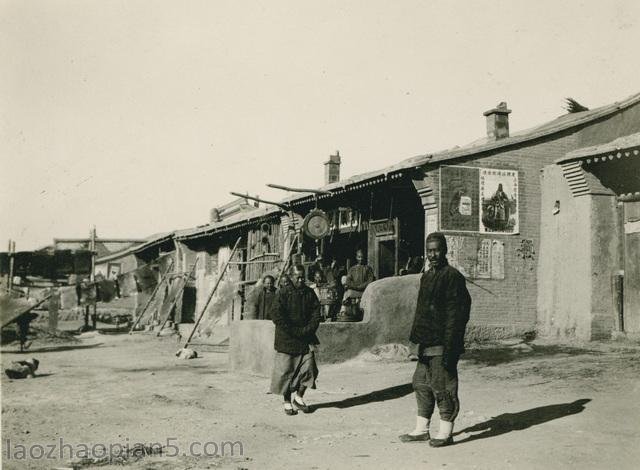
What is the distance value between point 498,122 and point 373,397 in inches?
325

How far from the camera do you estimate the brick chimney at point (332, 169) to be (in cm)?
2005

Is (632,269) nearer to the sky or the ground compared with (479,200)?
nearer to the ground

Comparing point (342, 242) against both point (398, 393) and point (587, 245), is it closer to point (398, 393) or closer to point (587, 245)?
point (587, 245)

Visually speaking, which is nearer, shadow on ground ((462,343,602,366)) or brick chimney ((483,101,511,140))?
shadow on ground ((462,343,602,366))

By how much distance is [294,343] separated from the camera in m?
8.21

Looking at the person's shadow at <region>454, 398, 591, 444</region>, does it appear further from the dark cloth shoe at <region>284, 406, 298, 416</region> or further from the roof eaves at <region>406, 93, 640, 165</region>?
the roof eaves at <region>406, 93, 640, 165</region>

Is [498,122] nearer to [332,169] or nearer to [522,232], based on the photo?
[522,232]

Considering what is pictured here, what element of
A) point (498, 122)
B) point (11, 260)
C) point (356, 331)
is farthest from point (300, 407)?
point (11, 260)

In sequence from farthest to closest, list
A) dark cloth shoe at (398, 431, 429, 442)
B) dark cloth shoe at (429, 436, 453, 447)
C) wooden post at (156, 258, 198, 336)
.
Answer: wooden post at (156, 258, 198, 336)
dark cloth shoe at (398, 431, 429, 442)
dark cloth shoe at (429, 436, 453, 447)

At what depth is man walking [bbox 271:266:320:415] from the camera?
8203 mm

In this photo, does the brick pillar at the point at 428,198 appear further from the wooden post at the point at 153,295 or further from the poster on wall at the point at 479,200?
the wooden post at the point at 153,295

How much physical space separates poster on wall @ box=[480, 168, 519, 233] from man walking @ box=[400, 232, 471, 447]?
Answer: 7.71 meters

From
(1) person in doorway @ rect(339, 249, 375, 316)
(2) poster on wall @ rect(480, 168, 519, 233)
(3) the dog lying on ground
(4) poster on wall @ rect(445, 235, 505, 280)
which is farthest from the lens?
(1) person in doorway @ rect(339, 249, 375, 316)

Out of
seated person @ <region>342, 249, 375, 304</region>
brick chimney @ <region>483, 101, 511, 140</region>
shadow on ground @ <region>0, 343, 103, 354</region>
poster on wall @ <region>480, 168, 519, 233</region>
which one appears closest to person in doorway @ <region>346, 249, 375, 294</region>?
seated person @ <region>342, 249, 375, 304</region>
